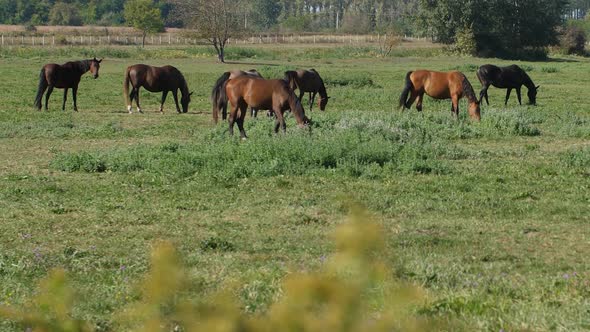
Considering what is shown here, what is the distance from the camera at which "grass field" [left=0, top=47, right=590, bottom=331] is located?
6352mm

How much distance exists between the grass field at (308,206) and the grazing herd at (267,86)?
2.19 ft

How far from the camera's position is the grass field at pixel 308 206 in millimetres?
6352

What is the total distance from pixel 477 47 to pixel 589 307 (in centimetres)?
5957

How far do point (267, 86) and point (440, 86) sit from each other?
618cm

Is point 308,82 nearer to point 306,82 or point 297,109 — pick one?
point 306,82

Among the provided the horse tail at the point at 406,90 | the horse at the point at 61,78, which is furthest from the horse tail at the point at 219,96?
the horse at the point at 61,78

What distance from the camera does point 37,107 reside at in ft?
76.0

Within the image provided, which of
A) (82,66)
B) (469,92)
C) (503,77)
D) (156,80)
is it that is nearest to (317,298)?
(469,92)

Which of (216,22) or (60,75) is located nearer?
(60,75)

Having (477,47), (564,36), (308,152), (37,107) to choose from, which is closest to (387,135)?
(308,152)

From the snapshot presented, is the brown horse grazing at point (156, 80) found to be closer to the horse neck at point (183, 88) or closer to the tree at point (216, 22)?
the horse neck at point (183, 88)

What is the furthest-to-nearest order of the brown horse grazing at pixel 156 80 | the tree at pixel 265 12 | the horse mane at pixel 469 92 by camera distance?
1. the tree at pixel 265 12
2. the brown horse grazing at pixel 156 80
3. the horse mane at pixel 469 92

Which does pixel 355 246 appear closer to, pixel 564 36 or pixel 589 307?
pixel 589 307

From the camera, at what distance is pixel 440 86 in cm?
2088
